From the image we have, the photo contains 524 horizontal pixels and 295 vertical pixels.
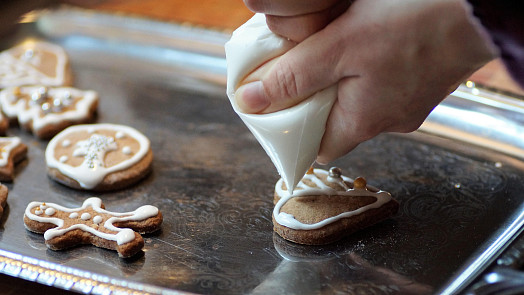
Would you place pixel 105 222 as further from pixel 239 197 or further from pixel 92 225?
pixel 239 197

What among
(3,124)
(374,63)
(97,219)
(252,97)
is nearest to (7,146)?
(3,124)

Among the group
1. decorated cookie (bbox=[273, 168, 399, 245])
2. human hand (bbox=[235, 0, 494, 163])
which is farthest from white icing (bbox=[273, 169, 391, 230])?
human hand (bbox=[235, 0, 494, 163])

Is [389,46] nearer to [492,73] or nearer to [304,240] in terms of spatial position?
[304,240]

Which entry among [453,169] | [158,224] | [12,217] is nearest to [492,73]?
[453,169]

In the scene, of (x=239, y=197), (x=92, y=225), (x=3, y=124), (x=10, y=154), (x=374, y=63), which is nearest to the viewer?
(x=374, y=63)

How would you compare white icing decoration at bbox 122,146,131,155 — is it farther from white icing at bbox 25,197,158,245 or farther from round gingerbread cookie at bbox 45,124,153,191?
white icing at bbox 25,197,158,245
